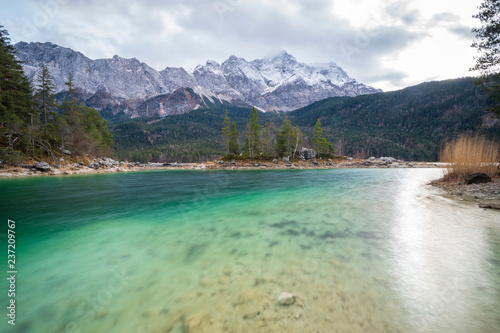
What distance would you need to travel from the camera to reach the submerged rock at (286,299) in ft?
11.8

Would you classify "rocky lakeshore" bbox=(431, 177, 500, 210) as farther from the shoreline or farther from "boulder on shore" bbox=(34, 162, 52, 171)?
"boulder on shore" bbox=(34, 162, 52, 171)

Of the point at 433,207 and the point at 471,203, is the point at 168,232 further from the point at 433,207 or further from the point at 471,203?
the point at 471,203

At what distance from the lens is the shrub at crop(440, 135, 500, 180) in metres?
15.1

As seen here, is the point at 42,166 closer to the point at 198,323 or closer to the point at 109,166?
the point at 109,166

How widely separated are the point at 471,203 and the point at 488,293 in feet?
33.3

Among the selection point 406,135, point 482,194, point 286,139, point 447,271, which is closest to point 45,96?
point 286,139

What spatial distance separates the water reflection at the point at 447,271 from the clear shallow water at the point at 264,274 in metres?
0.03

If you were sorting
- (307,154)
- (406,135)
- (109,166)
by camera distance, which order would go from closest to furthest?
(109,166), (307,154), (406,135)

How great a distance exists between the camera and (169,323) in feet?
10.5

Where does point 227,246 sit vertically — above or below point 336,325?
below

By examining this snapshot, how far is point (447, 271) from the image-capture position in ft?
15.2

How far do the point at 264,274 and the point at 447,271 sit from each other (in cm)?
436

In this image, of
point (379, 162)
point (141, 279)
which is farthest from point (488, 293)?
point (379, 162)

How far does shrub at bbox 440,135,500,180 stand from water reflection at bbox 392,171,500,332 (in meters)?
9.31
